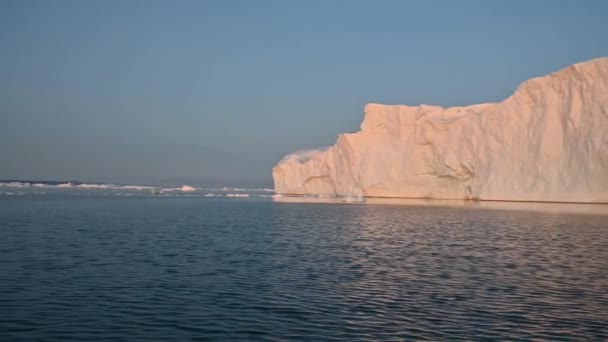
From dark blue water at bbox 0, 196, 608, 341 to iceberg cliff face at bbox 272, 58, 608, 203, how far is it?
1930cm

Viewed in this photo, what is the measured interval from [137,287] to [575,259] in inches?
404

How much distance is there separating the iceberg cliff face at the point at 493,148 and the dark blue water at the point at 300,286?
19.3 metres

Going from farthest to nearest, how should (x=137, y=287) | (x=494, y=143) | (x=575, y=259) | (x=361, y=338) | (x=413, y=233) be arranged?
(x=494, y=143) < (x=413, y=233) < (x=575, y=259) < (x=137, y=287) < (x=361, y=338)

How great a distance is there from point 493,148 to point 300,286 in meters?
36.4

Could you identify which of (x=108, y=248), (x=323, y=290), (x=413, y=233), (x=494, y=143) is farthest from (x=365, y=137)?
Result: (x=323, y=290)

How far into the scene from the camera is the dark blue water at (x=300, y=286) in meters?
8.30

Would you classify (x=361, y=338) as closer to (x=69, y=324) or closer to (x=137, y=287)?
(x=69, y=324)

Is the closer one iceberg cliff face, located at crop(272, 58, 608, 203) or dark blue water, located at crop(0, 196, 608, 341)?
dark blue water, located at crop(0, 196, 608, 341)

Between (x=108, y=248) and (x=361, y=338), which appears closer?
(x=361, y=338)

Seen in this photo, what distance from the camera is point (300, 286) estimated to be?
11.4 meters

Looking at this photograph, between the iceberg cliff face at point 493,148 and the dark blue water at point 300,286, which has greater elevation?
the iceberg cliff face at point 493,148

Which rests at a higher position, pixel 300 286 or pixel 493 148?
pixel 493 148

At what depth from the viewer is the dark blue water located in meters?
8.30

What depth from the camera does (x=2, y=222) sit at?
25.1 metres
